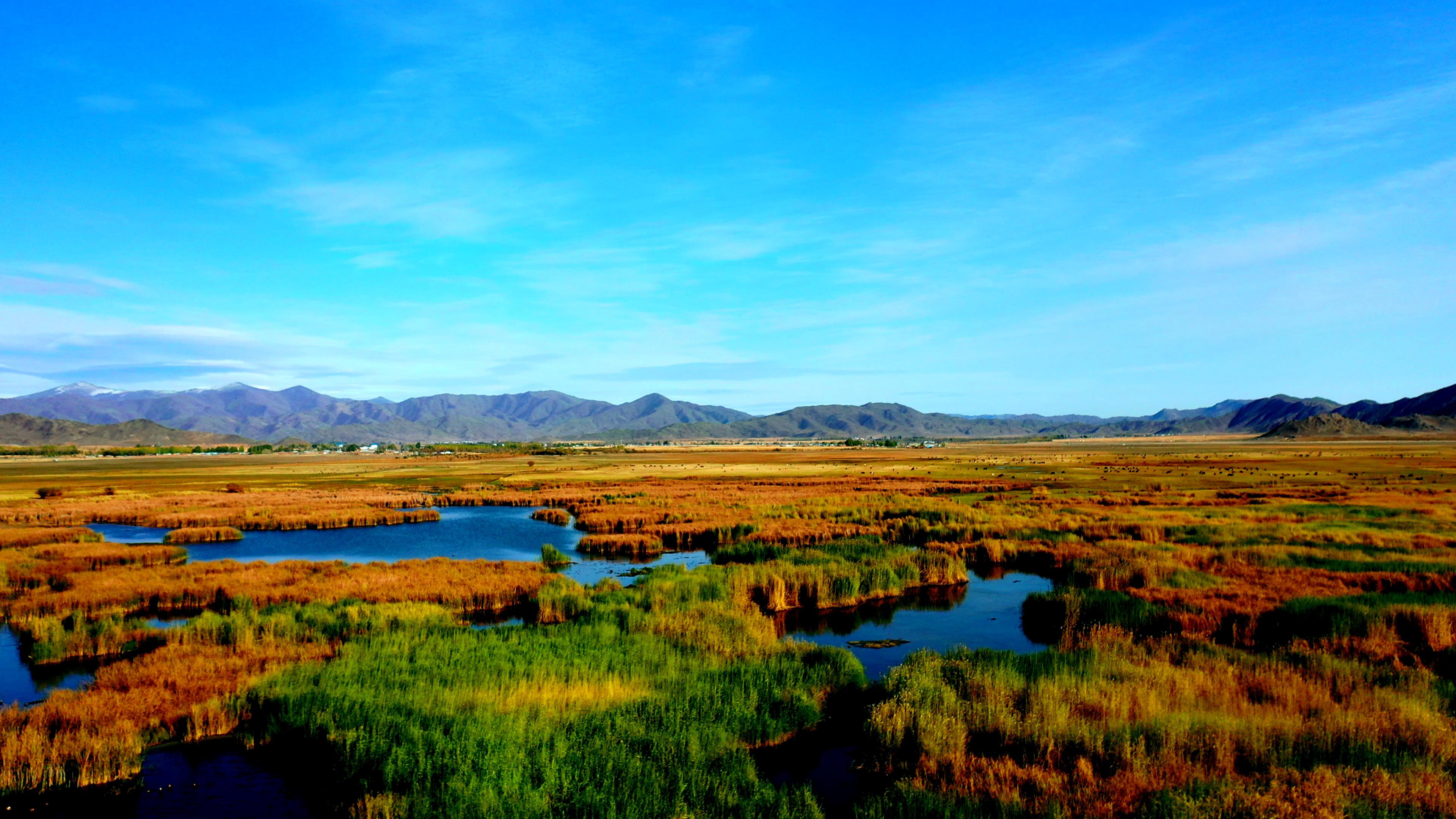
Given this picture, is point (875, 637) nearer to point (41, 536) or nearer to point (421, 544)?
point (421, 544)

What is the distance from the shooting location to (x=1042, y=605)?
22359 mm

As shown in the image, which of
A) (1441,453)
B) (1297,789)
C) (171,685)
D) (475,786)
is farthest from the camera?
(1441,453)

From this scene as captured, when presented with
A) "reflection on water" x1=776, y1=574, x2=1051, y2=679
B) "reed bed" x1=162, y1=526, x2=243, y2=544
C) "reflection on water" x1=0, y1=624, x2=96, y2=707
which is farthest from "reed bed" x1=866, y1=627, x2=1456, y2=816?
"reed bed" x1=162, y1=526, x2=243, y2=544

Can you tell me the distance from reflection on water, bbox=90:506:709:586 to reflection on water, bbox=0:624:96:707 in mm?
12203

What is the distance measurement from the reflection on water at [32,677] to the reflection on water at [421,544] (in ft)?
40.0

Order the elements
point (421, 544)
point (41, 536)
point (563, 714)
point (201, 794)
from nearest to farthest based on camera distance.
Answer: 1. point (201, 794)
2. point (563, 714)
3. point (41, 536)
4. point (421, 544)

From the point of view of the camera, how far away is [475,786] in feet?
33.2

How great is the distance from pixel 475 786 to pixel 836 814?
205 inches

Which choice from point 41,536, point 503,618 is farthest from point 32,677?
point 41,536

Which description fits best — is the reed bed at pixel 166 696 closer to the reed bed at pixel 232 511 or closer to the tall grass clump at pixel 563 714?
the tall grass clump at pixel 563 714

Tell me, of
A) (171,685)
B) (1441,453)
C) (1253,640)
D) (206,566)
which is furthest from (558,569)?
(1441,453)

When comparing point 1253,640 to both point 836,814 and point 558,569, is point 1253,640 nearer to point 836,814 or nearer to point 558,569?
point 836,814

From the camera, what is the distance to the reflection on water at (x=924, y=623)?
760 inches

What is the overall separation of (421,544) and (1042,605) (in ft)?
98.3
